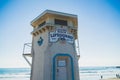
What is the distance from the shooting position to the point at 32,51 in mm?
12008

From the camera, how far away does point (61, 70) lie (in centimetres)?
1016

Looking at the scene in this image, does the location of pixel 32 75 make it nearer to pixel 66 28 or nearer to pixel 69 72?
pixel 69 72

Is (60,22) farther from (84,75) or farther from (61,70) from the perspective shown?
(84,75)

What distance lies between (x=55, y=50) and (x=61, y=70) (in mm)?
1891

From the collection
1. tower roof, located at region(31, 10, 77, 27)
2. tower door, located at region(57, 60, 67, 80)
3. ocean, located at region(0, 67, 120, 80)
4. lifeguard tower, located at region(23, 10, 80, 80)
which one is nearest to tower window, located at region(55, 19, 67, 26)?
lifeguard tower, located at region(23, 10, 80, 80)

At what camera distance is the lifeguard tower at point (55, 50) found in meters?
9.56

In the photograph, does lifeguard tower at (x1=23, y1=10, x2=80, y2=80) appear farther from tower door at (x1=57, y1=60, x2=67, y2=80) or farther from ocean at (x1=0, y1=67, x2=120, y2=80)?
ocean at (x1=0, y1=67, x2=120, y2=80)

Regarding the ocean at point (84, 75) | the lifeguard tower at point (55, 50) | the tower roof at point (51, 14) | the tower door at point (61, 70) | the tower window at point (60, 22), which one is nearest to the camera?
the lifeguard tower at point (55, 50)

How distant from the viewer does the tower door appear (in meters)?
9.96

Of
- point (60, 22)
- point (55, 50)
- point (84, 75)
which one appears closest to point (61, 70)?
point (55, 50)

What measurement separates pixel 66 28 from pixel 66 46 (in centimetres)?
175

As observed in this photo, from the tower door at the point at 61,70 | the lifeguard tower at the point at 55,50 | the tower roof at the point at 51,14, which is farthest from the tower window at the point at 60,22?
the tower door at the point at 61,70

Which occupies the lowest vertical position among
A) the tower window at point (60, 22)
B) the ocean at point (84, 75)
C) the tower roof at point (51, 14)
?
the ocean at point (84, 75)

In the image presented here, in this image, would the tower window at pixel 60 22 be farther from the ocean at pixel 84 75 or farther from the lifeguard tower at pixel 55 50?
the ocean at pixel 84 75
